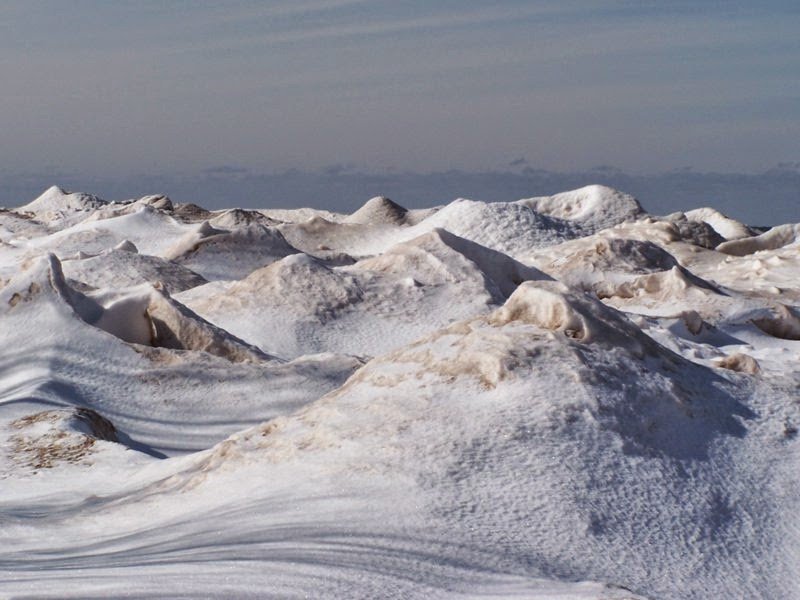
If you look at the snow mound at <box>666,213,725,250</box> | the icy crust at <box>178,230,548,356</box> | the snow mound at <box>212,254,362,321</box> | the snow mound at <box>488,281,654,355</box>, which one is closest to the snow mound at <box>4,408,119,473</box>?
the snow mound at <box>488,281,654,355</box>

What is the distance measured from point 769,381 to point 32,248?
13076 mm

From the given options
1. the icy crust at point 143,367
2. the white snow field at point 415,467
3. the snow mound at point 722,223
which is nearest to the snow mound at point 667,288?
the white snow field at point 415,467

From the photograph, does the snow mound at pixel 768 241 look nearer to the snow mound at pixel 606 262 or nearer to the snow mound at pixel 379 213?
the snow mound at pixel 606 262

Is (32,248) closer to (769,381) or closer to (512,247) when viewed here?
(512,247)

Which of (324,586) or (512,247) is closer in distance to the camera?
(324,586)

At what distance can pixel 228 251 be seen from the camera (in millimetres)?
15945

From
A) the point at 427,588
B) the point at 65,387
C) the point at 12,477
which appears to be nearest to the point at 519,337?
the point at 427,588

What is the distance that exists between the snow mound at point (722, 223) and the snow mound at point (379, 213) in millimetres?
5702

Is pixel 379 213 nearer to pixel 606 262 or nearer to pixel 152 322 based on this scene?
pixel 606 262

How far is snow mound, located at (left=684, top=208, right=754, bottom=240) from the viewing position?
24266 millimetres

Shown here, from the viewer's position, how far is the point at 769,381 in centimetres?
615

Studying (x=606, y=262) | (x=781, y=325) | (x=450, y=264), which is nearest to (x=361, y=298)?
(x=450, y=264)

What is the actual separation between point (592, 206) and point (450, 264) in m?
10.7

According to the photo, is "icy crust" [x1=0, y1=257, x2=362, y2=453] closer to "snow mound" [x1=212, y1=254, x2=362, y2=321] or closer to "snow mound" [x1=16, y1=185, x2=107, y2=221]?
"snow mound" [x1=212, y1=254, x2=362, y2=321]
